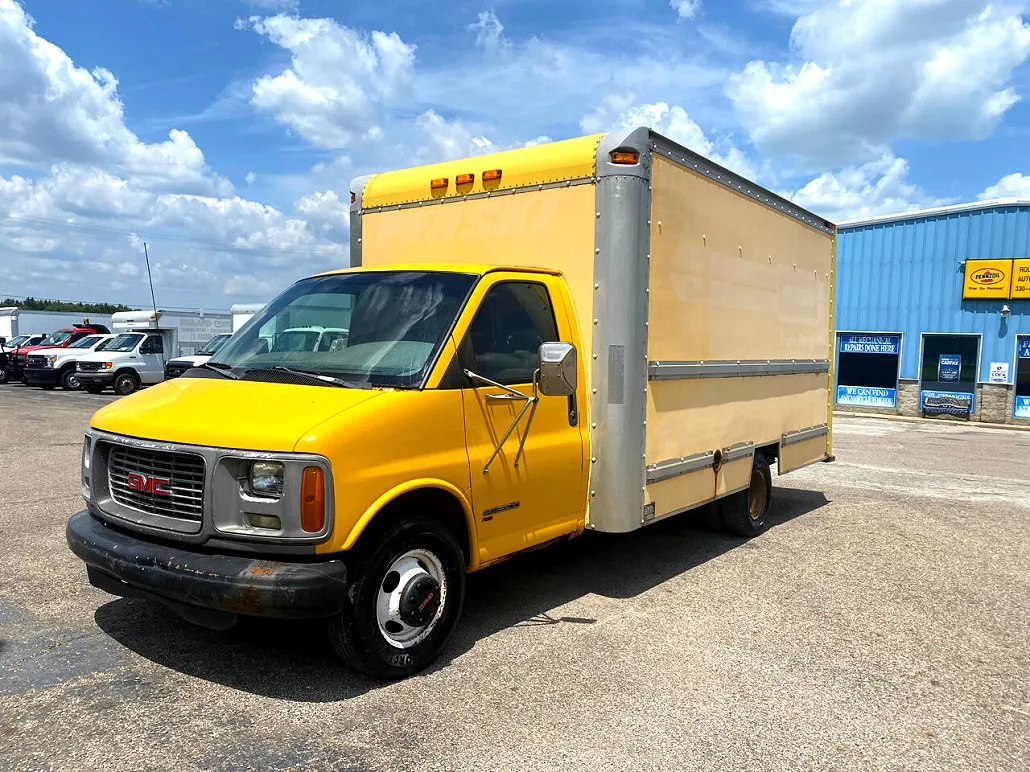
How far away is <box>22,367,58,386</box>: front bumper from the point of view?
25109 millimetres

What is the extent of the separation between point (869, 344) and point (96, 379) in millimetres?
22312

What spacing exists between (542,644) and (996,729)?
228cm

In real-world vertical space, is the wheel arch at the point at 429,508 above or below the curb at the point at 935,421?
above

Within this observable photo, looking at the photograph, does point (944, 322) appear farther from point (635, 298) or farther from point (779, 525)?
point (635, 298)

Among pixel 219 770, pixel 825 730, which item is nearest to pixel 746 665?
pixel 825 730

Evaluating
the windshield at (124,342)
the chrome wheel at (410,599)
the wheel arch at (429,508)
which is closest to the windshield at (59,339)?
the windshield at (124,342)

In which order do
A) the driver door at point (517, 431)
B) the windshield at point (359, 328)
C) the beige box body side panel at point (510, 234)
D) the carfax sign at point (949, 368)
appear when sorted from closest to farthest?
the windshield at point (359, 328)
the driver door at point (517, 431)
the beige box body side panel at point (510, 234)
the carfax sign at point (949, 368)

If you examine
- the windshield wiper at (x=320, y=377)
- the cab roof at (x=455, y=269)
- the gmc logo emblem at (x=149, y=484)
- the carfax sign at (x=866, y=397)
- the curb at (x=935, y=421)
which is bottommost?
the curb at (x=935, y=421)

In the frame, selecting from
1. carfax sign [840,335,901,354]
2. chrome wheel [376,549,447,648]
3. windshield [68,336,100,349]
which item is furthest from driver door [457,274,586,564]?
windshield [68,336,100,349]

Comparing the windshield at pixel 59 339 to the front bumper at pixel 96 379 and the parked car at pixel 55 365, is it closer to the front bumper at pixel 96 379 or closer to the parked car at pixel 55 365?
the parked car at pixel 55 365

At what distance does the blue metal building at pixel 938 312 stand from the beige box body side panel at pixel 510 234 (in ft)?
67.6

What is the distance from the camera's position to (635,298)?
17.0ft

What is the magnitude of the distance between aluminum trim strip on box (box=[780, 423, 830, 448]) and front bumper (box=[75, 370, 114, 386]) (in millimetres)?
20372

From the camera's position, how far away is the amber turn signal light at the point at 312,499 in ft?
11.9
